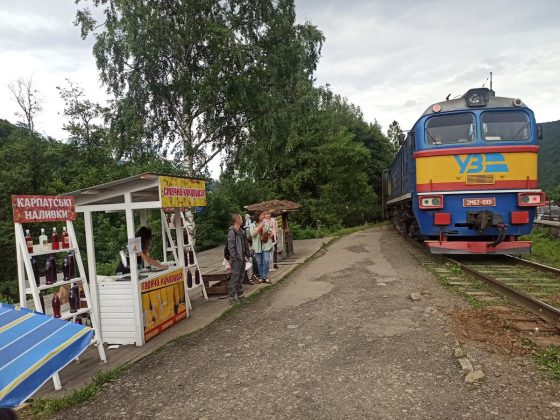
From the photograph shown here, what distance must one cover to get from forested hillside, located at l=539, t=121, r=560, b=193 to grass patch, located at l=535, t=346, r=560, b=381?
253 feet

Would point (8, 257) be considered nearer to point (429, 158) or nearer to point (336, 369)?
point (429, 158)

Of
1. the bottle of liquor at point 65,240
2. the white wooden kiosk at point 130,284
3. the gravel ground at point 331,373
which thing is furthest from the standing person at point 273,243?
the bottle of liquor at point 65,240

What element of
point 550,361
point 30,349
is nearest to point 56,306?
point 30,349

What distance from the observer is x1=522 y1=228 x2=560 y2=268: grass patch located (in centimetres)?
1105

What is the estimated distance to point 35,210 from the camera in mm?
4660

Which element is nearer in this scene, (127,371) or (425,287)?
(127,371)

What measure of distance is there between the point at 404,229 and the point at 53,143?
88.7 feet

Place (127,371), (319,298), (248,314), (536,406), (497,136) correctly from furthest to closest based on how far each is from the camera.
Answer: (497,136), (319,298), (248,314), (127,371), (536,406)

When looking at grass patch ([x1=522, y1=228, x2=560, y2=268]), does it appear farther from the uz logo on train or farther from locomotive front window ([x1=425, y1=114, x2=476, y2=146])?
locomotive front window ([x1=425, y1=114, x2=476, y2=146])

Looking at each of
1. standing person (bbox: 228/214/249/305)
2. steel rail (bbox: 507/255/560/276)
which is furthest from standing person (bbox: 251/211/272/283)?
steel rail (bbox: 507/255/560/276)

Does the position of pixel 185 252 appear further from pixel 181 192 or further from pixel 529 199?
pixel 529 199

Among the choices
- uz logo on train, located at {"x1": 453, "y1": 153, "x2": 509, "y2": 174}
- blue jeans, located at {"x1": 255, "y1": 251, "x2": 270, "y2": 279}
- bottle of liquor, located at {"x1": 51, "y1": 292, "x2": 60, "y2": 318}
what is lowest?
blue jeans, located at {"x1": 255, "y1": 251, "x2": 270, "y2": 279}

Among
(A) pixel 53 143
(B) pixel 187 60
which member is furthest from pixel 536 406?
(A) pixel 53 143

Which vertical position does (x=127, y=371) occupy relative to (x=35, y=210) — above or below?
below
